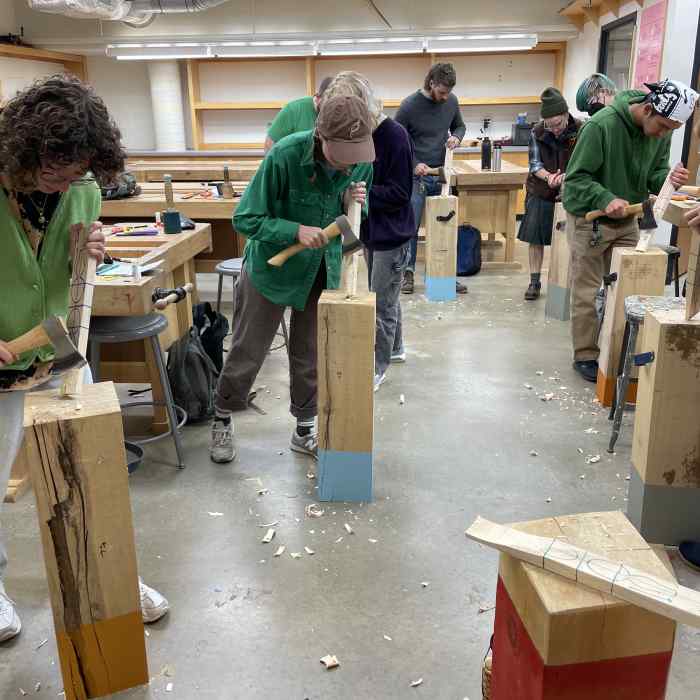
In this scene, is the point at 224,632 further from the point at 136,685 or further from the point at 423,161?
the point at 423,161

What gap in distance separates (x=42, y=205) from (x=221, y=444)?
1498 millimetres

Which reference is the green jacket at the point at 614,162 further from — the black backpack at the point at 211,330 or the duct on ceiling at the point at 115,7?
the duct on ceiling at the point at 115,7

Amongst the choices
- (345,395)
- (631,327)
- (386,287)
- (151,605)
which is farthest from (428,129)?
(151,605)

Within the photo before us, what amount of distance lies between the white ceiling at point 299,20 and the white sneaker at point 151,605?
920 centimetres

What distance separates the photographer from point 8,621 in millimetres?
1926

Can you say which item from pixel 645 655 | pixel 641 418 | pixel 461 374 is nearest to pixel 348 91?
pixel 641 418

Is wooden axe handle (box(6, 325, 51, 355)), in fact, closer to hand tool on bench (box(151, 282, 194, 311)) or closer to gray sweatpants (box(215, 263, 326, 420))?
hand tool on bench (box(151, 282, 194, 311))

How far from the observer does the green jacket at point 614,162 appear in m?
3.40

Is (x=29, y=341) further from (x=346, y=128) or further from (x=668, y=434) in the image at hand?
(x=668, y=434)

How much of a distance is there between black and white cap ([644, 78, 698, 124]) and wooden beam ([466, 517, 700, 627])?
257 centimetres

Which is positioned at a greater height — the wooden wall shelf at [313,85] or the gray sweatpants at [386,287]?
the wooden wall shelf at [313,85]

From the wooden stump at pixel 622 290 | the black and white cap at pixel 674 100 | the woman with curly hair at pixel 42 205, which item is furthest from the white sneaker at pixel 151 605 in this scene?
the black and white cap at pixel 674 100

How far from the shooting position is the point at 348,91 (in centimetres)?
228

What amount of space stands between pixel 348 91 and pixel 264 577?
5.33 ft
